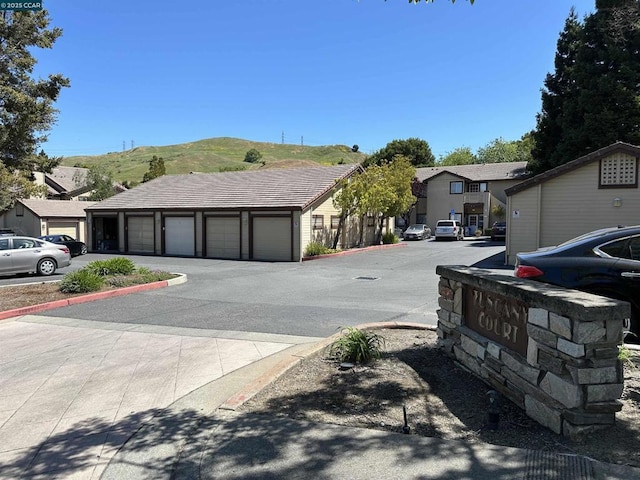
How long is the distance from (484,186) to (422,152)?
2406 centimetres

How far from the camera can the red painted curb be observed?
1005 cm

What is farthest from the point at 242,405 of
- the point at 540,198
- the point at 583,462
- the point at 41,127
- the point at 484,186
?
the point at 484,186

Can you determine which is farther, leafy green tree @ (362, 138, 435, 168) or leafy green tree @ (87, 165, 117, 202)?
leafy green tree @ (362, 138, 435, 168)

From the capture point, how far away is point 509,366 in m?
4.30

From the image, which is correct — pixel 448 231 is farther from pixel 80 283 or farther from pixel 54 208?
pixel 54 208

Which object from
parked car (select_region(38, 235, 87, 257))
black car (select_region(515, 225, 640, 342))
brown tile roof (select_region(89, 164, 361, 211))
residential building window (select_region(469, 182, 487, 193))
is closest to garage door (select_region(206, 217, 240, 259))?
brown tile roof (select_region(89, 164, 361, 211))

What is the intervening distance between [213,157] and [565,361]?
13351cm

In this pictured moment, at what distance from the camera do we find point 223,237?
27.1m

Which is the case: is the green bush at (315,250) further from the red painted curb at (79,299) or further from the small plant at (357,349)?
the small plant at (357,349)

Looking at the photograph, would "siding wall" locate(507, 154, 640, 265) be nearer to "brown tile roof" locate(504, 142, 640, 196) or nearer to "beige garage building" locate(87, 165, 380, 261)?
"brown tile roof" locate(504, 142, 640, 196)

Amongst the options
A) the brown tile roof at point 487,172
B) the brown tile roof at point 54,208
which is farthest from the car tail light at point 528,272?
the brown tile roof at point 487,172

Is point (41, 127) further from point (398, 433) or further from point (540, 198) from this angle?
point (398, 433)

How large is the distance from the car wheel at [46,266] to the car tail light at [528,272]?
1660cm

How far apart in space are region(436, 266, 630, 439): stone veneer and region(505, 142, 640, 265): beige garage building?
15646mm
